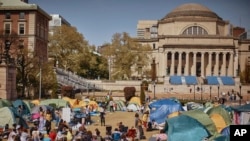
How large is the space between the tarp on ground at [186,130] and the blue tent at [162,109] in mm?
7740

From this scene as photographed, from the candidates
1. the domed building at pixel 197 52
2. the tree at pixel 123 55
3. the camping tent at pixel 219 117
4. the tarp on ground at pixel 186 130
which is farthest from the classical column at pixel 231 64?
the tarp on ground at pixel 186 130

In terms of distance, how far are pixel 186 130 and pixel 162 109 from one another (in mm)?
8646

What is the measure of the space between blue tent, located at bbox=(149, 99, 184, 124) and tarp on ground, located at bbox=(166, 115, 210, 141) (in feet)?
25.4

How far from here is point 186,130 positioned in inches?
717

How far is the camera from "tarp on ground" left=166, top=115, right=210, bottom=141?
18.0 m

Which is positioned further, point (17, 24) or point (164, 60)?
point (164, 60)

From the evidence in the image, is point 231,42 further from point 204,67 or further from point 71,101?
point 71,101

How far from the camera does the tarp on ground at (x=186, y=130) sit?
18047 millimetres

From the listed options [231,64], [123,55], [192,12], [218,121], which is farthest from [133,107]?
[192,12]

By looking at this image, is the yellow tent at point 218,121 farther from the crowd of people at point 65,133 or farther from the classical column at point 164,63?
the classical column at point 164,63

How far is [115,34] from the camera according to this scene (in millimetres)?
62156

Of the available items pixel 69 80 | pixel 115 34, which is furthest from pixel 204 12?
pixel 69 80

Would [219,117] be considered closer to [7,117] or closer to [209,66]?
[7,117]

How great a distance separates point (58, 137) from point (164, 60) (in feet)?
190
